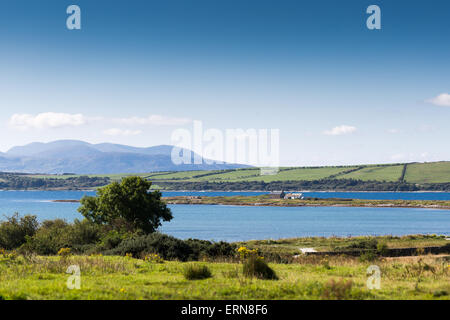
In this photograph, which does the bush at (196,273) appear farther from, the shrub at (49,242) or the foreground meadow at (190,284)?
the shrub at (49,242)

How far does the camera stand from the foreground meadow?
44.4 ft

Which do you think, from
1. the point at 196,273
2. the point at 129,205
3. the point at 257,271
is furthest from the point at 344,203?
the point at 196,273

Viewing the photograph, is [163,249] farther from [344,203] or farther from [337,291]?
[344,203]

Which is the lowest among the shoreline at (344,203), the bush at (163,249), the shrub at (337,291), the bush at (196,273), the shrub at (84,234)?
the shoreline at (344,203)

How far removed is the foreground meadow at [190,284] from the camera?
13.5 metres

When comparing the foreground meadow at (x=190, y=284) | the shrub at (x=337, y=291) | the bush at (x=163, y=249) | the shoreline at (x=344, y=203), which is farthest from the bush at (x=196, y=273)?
the shoreline at (x=344, y=203)

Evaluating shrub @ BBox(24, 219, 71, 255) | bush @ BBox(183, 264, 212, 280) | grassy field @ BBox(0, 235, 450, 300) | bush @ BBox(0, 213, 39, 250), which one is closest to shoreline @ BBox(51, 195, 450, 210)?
bush @ BBox(0, 213, 39, 250)

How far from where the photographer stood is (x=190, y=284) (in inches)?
622

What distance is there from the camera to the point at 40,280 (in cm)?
1681

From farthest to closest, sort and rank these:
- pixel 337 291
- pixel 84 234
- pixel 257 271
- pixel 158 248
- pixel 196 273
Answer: pixel 84 234, pixel 158 248, pixel 257 271, pixel 196 273, pixel 337 291

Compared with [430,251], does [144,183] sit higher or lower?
higher

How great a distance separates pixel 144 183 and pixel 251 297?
1659 inches
